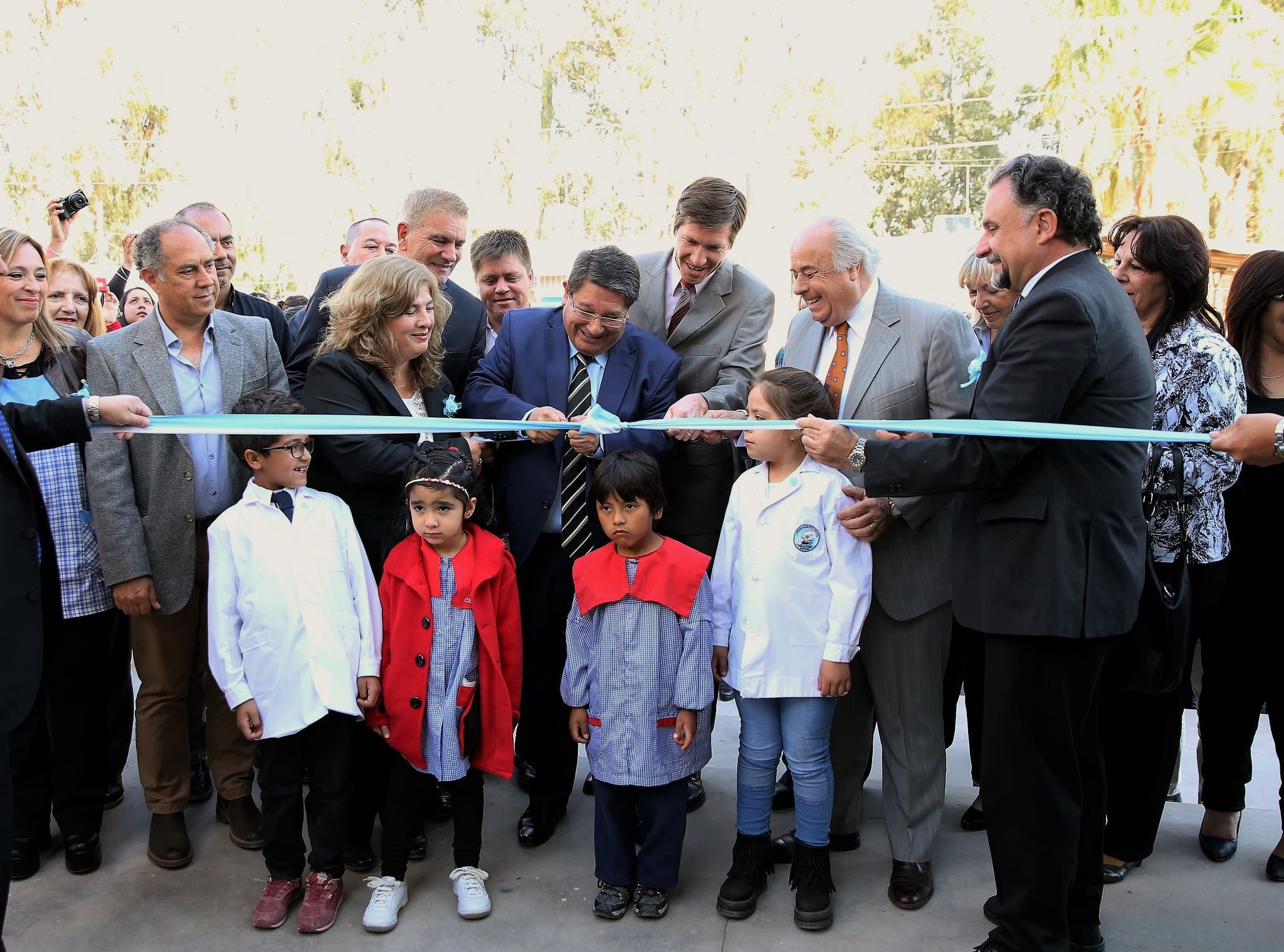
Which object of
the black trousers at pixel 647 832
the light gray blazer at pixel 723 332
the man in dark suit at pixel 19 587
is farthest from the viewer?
the light gray blazer at pixel 723 332

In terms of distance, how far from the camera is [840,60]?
85.0 ft

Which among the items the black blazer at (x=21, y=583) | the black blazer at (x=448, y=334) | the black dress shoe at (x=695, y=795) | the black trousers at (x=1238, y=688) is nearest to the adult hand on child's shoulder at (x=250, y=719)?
the black blazer at (x=21, y=583)

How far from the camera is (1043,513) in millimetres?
2943

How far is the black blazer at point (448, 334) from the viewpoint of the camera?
14.8 feet

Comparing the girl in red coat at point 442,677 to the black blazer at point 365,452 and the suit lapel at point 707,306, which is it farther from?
the suit lapel at point 707,306

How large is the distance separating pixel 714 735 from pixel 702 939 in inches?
74.6

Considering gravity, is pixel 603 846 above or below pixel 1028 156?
below

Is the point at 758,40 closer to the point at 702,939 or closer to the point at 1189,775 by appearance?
the point at 1189,775

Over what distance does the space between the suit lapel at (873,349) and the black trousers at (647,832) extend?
147 centimetres

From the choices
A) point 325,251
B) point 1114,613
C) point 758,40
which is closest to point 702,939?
point 1114,613

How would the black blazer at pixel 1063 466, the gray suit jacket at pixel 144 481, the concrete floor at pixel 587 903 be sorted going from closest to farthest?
the black blazer at pixel 1063 466
the concrete floor at pixel 587 903
the gray suit jacket at pixel 144 481

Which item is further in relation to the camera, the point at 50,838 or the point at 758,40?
the point at 758,40

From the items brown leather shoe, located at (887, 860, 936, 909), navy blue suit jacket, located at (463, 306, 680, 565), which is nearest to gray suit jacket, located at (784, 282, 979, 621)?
navy blue suit jacket, located at (463, 306, 680, 565)

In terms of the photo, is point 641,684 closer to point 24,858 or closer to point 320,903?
point 320,903
